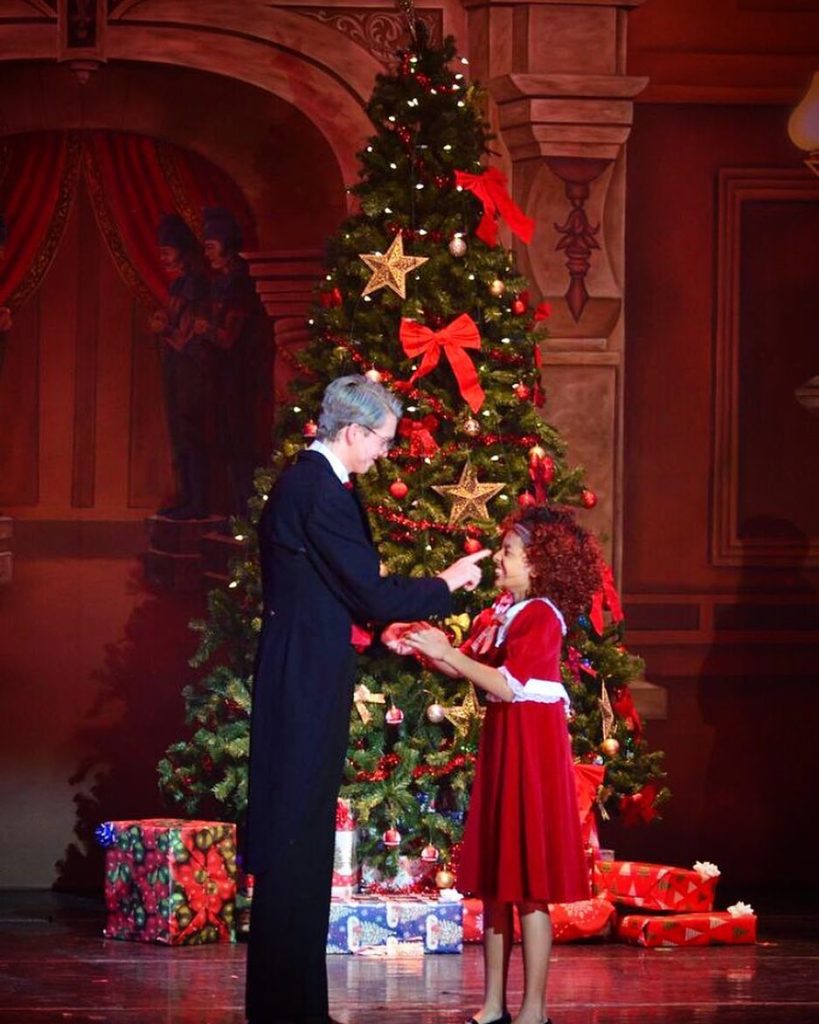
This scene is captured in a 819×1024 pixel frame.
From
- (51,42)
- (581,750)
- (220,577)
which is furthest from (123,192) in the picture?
(581,750)

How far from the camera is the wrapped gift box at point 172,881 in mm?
6395

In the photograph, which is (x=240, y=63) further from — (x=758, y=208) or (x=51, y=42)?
(x=758, y=208)

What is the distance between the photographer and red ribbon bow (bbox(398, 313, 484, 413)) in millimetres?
6402

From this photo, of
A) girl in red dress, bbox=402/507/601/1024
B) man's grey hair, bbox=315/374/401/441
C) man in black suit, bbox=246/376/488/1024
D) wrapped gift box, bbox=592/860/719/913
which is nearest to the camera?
man in black suit, bbox=246/376/488/1024

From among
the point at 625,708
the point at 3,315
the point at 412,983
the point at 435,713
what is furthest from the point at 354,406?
the point at 3,315

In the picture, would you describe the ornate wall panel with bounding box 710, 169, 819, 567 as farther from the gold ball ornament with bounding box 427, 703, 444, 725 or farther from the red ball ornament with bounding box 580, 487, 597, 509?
the gold ball ornament with bounding box 427, 703, 444, 725

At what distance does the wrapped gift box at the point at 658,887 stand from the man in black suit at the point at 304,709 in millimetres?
2227

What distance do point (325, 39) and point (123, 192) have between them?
115cm

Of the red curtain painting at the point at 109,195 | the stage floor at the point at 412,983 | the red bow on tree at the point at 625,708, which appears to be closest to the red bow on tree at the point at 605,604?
the red bow on tree at the point at 625,708

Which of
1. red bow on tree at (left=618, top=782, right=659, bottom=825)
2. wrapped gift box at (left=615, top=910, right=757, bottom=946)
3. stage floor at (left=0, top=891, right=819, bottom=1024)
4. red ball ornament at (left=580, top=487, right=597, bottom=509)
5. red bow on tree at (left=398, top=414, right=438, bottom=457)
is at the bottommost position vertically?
stage floor at (left=0, top=891, right=819, bottom=1024)

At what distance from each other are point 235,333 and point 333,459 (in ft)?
11.6

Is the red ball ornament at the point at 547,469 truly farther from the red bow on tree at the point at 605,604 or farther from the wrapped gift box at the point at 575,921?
the wrapped gift box at the point at 575,921

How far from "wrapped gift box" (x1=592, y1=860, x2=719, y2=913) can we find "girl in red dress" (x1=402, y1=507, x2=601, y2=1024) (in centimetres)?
175

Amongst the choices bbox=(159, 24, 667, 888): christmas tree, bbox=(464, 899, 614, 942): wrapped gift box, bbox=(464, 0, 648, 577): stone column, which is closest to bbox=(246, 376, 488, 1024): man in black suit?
bbox=(159, 24, 667, 888): christmas tree
